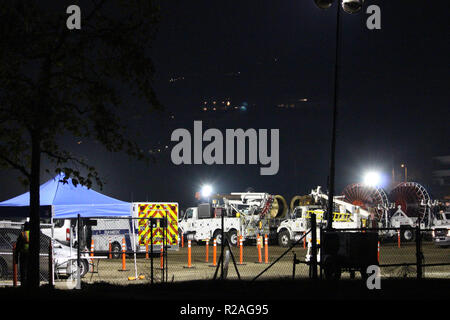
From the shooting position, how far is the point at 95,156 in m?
87.8

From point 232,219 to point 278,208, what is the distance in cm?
347

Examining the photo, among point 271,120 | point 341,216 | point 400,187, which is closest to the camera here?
point 341,216

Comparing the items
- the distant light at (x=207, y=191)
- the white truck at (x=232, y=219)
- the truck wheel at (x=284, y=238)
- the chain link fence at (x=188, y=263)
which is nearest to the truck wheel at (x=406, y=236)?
the truck wheel at (x=284, y=238)

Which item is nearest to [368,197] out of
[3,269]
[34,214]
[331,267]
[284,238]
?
[284,238]

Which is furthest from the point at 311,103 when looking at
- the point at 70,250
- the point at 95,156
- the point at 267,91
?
the point at 70,250

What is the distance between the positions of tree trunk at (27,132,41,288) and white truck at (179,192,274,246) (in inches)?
970

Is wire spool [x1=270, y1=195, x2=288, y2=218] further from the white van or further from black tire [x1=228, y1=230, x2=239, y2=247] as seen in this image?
the white van

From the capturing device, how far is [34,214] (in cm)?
1331

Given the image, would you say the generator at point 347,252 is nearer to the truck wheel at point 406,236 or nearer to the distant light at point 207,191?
the truck wheel at point 406,236

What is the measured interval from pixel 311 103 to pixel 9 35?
15641cm

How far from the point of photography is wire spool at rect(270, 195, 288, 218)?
132ft

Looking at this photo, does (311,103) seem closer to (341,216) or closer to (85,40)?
(341,216)

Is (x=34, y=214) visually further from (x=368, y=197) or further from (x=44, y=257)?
(x=368, y=197)
